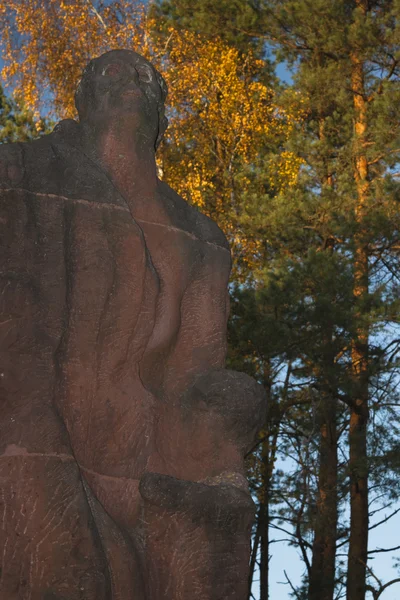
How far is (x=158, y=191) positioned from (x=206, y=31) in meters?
13.2

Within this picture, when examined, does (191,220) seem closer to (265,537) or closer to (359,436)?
(359,436)

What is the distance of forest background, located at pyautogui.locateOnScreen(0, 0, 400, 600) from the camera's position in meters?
12.1

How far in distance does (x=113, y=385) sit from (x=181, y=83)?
1318 cm

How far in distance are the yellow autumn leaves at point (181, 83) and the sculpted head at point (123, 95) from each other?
466 inches

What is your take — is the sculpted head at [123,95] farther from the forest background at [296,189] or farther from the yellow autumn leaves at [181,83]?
the yellow autumn leaves at [181,83]

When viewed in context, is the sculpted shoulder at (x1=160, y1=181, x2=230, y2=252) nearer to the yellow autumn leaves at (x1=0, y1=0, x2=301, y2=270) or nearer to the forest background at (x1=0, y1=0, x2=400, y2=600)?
the forest background at (x1=0, y1=0, x2=400, y2=600)

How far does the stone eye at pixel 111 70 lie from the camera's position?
448 cm

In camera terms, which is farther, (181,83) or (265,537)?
(181,83)

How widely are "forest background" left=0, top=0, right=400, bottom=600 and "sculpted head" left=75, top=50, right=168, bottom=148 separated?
7.19 meters

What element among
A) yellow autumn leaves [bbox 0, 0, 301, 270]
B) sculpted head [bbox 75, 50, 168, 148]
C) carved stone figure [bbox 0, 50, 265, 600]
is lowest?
carved stone figure [bbox 0, 50, 265, 600]

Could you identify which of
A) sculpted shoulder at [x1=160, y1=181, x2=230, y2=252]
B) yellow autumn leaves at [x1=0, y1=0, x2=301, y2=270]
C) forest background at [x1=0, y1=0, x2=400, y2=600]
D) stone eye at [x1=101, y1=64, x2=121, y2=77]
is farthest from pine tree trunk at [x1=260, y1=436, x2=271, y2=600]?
stone eye at [x1=101, y1=64, x2=121, y2=77]

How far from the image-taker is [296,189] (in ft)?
48.1

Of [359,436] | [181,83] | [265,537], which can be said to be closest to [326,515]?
[359,436]

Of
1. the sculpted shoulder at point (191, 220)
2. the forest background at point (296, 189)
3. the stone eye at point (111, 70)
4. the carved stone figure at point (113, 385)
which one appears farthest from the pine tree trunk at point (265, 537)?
the stone eye at point (111, 70)
